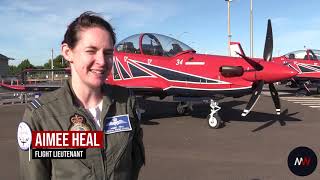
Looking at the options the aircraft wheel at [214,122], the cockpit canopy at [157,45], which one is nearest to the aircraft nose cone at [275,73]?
the aircraft wheel at [214,122]

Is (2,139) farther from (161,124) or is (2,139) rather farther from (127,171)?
(127,171)

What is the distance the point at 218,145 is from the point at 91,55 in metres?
6.94

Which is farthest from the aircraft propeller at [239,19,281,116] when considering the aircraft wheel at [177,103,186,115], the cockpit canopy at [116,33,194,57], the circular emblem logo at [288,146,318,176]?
the aircraft wheel at [177,103,186,115]

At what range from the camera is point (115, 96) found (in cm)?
203

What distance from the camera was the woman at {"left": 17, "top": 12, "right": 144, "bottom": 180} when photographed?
179cm

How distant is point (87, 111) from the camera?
1.89m

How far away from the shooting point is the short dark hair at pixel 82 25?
1889 millimetres

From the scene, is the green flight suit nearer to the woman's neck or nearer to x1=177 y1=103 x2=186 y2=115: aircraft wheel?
the woman's neck

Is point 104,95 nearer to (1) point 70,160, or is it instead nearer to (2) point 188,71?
(1) point 70,160

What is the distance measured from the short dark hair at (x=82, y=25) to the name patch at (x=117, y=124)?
0.46 m

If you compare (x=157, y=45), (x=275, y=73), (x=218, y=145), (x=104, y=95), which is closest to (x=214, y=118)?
(x=275, y=73)

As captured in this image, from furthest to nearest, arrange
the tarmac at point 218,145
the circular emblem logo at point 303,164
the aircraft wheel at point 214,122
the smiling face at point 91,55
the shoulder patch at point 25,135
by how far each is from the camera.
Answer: the aircraft wheel at point 214,122 < the tarmac at point 218,145 < the circular emblem logo at point 303,164 < the smiling face at point 91,55 < the shoulder patch at point 25,135

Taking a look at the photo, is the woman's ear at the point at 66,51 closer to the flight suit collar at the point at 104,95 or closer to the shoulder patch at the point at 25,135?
the flight suit collar at the point at 104,95

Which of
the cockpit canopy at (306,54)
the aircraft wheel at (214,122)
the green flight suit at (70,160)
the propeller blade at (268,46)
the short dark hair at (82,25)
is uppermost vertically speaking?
the cockpit canopy at (306,54)
